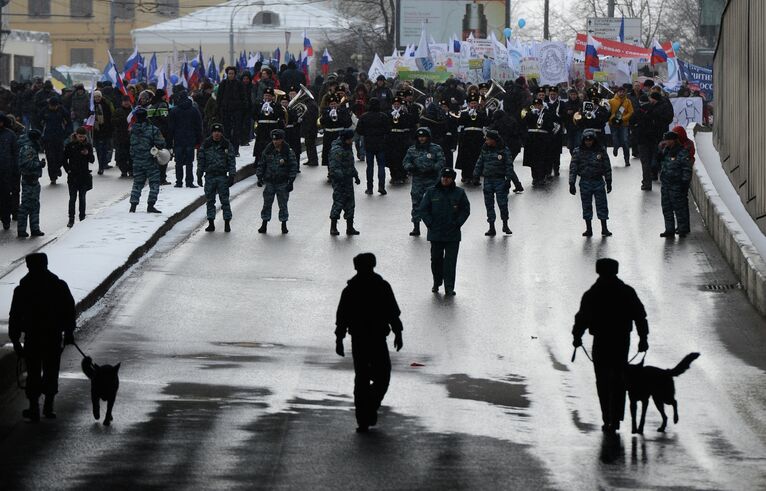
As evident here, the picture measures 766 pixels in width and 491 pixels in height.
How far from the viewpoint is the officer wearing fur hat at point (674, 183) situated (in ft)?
78.2

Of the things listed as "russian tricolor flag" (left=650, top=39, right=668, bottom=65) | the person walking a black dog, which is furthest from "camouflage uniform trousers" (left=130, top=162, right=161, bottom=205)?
"russian tricolor flag" (left=650, top=39, right=668, bottom=65)

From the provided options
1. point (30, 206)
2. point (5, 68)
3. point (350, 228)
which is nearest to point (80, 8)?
point (5, 68)

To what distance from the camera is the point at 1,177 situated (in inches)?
979

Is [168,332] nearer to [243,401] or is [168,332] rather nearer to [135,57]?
[243,401]

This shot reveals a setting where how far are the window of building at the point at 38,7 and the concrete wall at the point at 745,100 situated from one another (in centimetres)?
7734

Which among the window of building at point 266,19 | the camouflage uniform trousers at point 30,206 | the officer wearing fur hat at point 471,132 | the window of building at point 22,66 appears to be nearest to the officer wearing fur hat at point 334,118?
the officer wearing fur hat at point 471,132

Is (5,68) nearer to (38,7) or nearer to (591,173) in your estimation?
(38,7)

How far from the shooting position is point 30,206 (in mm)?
24109

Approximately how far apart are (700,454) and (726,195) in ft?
49.1

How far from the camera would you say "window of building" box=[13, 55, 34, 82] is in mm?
83062

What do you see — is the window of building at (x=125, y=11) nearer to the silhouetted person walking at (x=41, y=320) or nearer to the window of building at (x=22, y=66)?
the window of building at (x=22, y=66)

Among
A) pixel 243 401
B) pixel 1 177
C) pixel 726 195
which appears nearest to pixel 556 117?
pixel 726 195

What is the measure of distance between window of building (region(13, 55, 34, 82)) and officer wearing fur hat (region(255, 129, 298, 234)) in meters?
59.5

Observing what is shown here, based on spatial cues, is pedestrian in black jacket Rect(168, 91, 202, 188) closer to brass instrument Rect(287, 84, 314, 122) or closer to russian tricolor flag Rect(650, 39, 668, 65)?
brass instrument Rect(287, 84, 314, 122)
